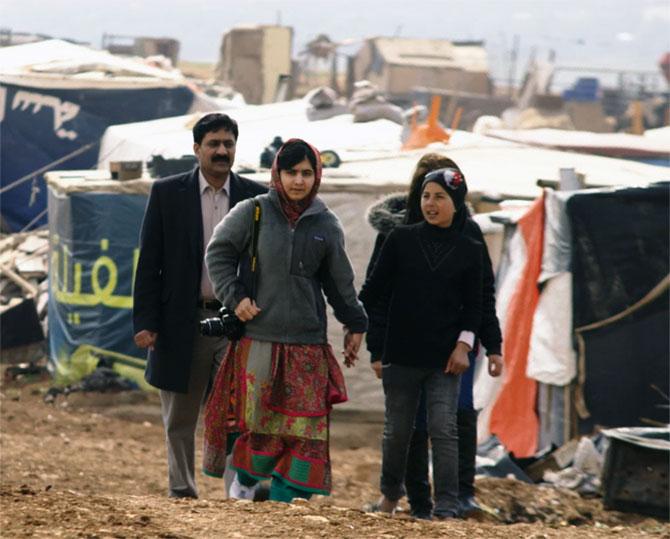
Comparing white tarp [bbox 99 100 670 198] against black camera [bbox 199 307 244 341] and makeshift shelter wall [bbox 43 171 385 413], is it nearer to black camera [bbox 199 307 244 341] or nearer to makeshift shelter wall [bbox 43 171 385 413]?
makeshift shelter wall [bbox 43 171 385 413]

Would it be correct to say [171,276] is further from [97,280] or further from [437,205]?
[97,280]

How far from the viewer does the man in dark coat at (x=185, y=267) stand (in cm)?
761

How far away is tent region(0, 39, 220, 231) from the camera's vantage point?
21.9 meters

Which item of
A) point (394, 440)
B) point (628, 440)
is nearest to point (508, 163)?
point (628, 440)

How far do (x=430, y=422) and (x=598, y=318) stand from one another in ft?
10.7

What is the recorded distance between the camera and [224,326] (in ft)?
23.3

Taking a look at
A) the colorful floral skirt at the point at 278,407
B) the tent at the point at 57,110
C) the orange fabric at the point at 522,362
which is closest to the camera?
the colorful floral skirt at the point at 278,407

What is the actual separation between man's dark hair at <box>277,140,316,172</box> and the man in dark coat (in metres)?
0.60

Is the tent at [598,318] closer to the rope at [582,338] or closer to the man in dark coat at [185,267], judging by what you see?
the rope at [582,338]

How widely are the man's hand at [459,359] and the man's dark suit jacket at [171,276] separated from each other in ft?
3.48

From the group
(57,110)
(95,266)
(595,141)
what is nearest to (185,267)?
(95,266)

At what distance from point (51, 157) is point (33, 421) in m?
10.4

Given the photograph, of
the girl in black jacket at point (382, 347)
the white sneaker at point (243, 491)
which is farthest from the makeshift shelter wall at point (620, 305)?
the white sneaker at point (243, 491)

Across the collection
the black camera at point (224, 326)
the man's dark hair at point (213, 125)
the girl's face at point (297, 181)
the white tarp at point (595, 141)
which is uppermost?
the man's dark hair at point (213, 125)
